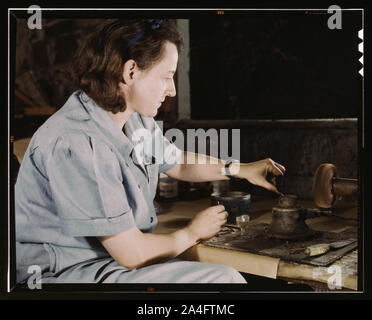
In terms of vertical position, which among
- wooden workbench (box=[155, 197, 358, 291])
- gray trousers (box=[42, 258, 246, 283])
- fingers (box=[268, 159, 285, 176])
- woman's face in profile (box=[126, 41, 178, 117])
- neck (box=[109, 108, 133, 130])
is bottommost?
gray trousers (box=[42, 258, 246, 283])

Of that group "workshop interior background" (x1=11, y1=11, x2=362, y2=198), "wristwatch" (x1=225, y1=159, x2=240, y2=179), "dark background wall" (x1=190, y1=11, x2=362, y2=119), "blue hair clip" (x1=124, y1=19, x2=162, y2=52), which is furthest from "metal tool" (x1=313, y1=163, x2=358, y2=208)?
"blue hair clip" (x1=124, y1=19, x2=162, y2=52)

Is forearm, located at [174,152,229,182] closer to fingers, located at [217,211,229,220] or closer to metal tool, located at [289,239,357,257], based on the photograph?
fingers, located at [217,211,229,220]

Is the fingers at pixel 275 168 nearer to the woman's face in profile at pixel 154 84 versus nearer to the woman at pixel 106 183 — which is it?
the woman at pixel 106 183

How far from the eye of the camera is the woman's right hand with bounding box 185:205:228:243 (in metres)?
1.68

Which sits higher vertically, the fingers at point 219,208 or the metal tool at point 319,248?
the fingers at point 219,208

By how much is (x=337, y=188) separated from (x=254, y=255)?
19.9 inches

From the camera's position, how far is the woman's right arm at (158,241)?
1.55 m

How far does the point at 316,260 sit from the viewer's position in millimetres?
1490

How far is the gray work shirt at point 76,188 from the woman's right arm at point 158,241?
0.05 meters

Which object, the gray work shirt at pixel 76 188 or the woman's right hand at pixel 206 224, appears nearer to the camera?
the gray work shirt at pixel 76 188

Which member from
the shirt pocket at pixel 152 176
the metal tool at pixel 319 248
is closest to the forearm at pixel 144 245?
the shirt pocket at pixel 152 176

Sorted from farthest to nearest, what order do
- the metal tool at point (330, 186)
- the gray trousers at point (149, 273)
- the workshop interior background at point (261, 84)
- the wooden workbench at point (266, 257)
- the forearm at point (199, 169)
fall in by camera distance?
the forearm at point (199, 169), the workshop interior background at point (261, 84), the metal tool at point (330, 186), the gray trousers at point (149, 273), the wooden workbench at point (266, 257)

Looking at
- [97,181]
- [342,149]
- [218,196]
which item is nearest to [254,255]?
[218,196]

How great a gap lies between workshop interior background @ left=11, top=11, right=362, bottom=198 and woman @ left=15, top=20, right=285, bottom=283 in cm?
21
